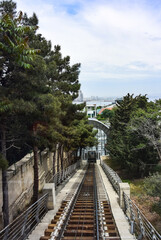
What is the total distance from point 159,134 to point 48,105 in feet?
50.8

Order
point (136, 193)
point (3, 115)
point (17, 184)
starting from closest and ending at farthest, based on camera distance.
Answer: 1. point (3, 115)
2. point (17, 184)
3. point (136, 193)

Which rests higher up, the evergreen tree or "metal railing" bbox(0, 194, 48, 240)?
the evergreen tree

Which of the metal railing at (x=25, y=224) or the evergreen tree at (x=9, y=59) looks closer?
the metal railing at (x=25, y=224)

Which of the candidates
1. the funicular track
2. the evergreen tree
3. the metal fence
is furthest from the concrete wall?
the metal fence

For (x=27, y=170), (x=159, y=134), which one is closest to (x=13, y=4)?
(x=27, y=170)

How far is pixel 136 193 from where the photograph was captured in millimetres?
18062

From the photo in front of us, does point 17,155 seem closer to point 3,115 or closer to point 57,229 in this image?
point 3,115

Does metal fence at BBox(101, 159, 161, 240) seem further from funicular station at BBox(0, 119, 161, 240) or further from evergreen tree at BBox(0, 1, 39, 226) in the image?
evergreen tree at BBox(0, 1, 39, 226)

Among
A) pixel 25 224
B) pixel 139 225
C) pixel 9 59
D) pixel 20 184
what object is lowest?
pixel 139 225

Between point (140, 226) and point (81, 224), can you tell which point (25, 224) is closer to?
point (81, 224)

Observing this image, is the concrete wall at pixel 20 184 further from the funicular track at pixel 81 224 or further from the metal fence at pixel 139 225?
the metal fence at pixel 139 225

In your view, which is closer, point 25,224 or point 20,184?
point 25,224

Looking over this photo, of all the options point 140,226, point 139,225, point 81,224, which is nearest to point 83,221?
point 81,224

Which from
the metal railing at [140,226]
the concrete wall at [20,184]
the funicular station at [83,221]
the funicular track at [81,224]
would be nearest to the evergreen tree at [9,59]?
the funicular station at [83,221]
